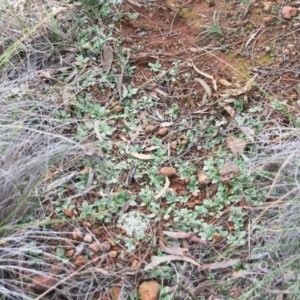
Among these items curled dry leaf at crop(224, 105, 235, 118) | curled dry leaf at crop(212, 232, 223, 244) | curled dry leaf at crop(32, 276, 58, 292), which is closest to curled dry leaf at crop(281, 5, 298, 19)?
curled dry leaf at crop(224, 105, 235, 118)

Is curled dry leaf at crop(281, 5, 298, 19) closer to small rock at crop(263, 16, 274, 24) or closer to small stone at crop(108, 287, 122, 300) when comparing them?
small rock at crop(263, 16, 274, 24)

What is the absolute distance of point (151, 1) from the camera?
8.43 feet

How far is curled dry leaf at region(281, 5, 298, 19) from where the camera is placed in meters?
2.42

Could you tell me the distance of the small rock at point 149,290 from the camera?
172cm

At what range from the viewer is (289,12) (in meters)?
2.42

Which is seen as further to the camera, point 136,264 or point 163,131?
point 163,131

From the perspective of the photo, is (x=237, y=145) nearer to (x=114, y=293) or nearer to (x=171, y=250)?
(x=171, y=250)

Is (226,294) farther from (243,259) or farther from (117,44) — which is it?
(117,44)

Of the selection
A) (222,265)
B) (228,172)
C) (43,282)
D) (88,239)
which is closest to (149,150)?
(228,172)

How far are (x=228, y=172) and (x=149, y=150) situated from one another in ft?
0.96

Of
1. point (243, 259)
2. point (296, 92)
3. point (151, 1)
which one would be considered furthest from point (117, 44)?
point (243, 259)

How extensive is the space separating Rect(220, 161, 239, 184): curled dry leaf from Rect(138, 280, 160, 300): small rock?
42cm

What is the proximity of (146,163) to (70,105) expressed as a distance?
0.38m

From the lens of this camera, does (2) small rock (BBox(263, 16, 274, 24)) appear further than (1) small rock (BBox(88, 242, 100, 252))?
Yes
